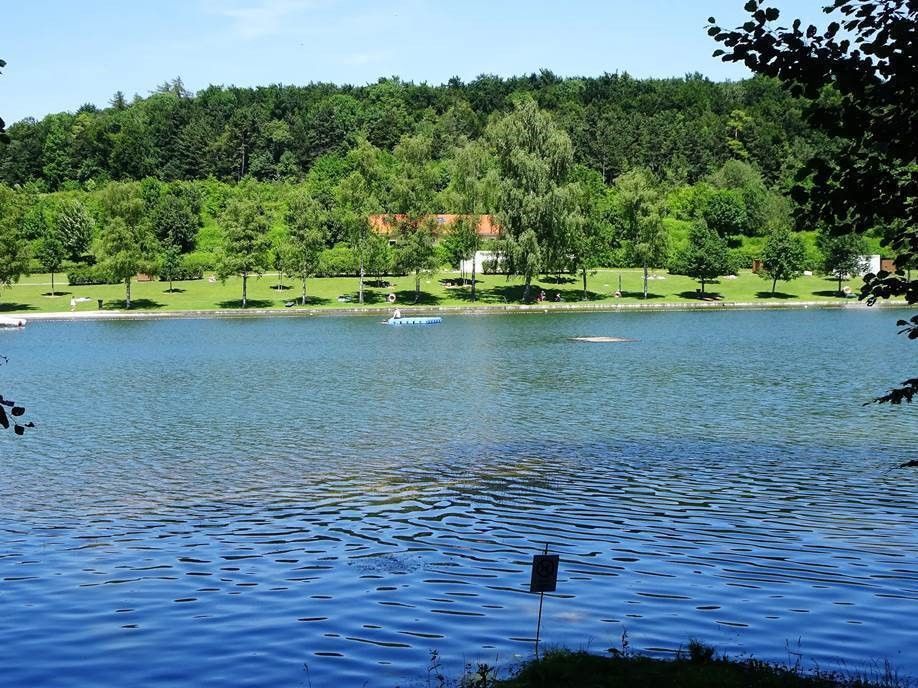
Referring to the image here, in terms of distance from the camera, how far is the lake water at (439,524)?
1709 centimetres

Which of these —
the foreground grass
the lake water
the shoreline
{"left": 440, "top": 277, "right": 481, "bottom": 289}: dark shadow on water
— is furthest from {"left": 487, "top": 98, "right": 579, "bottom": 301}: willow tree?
the foreground grass

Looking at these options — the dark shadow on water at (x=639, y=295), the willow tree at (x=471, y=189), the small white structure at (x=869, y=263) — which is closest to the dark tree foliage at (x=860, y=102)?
the willow tree at (x=471, y=189)

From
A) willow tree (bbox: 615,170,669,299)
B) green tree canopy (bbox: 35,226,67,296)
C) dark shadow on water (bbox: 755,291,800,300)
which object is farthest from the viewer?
green tree canopy (bbox: 35,226,67,296)

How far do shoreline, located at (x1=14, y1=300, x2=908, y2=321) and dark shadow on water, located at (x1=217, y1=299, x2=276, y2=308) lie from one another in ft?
11.3

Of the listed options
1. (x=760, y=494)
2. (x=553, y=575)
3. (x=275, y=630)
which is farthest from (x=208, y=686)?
(x=760, y=494)

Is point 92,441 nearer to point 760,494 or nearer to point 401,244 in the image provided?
point 760,494

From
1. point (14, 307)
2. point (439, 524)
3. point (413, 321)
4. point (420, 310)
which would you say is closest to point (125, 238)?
point (14, 307)

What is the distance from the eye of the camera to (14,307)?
137 meters

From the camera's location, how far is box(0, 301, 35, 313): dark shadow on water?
13538cm

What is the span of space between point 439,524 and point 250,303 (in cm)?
11704

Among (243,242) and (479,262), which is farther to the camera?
(479,262)

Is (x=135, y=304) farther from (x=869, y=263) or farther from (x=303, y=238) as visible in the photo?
(x=869, y=263)

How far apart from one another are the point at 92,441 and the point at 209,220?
142190 millimetres

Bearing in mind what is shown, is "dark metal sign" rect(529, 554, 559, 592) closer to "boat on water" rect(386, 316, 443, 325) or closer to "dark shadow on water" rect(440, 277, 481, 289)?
"boat on water" rect(386, 316, 443, 325)
